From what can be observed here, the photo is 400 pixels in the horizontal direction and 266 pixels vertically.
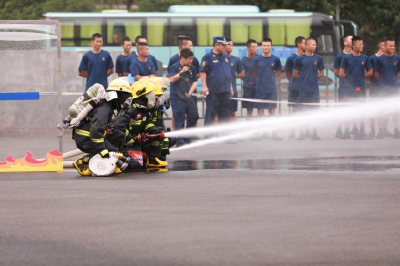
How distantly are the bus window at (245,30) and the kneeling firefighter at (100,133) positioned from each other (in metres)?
24.2

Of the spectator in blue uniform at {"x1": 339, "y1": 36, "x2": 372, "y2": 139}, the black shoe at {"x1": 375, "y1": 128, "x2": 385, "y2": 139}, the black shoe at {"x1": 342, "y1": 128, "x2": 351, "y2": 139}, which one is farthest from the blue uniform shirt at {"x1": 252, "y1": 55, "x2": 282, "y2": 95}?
the black shoe at {"x1": 375, "y1": 128, "x2": 385, "y2": 139}

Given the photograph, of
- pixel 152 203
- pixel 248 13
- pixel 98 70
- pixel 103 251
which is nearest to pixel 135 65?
pixel 98 70

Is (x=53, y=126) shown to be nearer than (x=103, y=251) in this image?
No

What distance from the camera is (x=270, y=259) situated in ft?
18.7

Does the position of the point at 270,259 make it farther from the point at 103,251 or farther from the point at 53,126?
the point at 53,126

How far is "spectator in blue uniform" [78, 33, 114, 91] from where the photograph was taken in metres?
15.6

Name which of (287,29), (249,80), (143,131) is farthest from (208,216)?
(287,29)

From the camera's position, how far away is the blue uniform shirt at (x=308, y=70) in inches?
639

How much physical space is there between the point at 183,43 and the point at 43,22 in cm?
536

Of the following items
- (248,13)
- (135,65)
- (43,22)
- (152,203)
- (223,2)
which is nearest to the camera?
(152,203)

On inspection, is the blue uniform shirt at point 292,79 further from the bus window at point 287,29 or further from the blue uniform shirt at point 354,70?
the bus window at point 287,29

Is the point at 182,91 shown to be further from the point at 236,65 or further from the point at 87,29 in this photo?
the point at 87,29

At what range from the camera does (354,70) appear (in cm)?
1612

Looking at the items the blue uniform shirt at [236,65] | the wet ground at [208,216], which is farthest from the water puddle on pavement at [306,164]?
Answer: the blue uniform shirt at [236,65]
